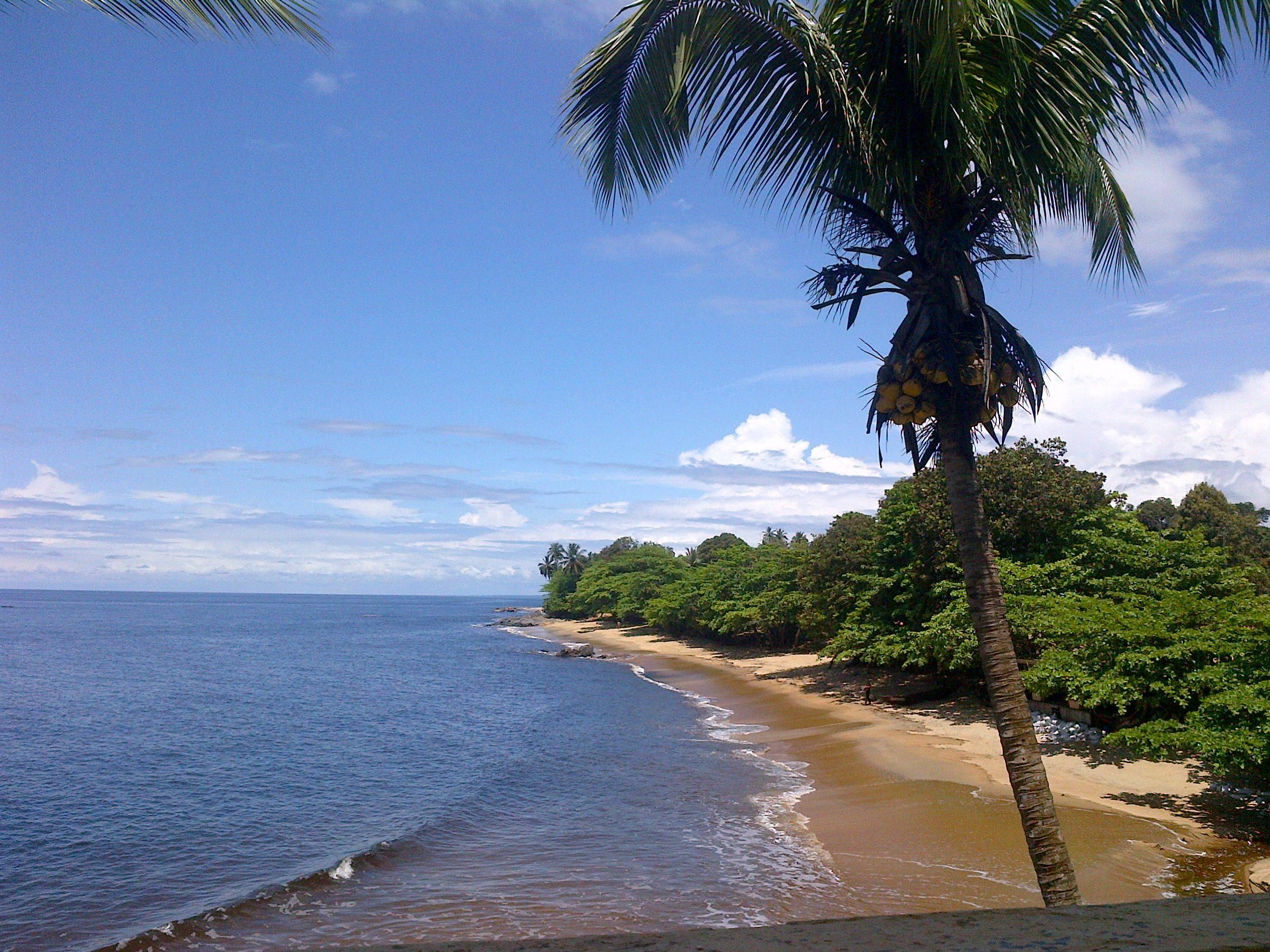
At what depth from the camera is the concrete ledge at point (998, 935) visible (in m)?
2.17

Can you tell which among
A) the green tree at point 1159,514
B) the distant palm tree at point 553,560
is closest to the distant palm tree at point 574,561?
the distant palm tree at point 553,560

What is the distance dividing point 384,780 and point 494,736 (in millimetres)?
6874

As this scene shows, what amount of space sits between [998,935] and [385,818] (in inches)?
751

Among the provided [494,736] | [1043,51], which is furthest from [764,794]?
[1043,51]

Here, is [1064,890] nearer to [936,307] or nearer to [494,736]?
[936,307]

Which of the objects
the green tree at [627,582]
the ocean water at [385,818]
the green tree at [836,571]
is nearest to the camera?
the ocean water at [385,818]

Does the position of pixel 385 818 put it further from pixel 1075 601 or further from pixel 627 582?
pixel 627 582

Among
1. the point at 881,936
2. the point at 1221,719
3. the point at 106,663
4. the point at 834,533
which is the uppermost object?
the point at 834,533

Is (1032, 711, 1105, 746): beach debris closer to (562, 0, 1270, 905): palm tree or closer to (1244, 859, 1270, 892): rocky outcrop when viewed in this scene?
(1244, 859, 1270, 892): rocky outcrop

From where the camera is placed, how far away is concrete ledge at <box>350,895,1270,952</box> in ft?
7.13

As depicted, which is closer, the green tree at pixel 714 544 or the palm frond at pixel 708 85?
the palm frond at pixel 708 85

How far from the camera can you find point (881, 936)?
235 cm

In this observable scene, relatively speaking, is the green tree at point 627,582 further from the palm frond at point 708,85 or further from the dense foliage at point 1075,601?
the palm frond at point 708,85

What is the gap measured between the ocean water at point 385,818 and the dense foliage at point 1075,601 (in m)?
5.90
